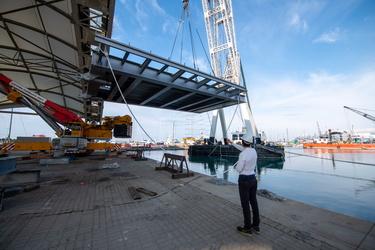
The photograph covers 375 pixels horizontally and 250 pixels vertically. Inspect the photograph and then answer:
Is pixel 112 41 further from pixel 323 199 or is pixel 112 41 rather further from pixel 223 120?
pixel 223 120

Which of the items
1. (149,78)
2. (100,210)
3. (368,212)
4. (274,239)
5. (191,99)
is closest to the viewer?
(274,239)

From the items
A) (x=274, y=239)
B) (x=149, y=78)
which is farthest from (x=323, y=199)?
(x=149, y=78)

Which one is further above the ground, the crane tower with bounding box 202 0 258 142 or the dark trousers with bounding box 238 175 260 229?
the crane tower with bounding box 202 0 258 142

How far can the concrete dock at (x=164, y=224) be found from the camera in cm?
243

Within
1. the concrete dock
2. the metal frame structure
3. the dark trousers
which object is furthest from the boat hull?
the dark trousers

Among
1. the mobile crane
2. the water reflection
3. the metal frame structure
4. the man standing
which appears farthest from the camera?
the water reflection

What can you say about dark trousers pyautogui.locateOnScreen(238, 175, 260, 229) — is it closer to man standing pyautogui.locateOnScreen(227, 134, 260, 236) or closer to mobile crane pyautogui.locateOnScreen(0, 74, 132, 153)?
man standing pyautogui.locateOnScreen(227, 134, 260, 236)

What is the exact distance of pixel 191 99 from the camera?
1611cm

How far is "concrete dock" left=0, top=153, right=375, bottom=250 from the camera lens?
243 cm

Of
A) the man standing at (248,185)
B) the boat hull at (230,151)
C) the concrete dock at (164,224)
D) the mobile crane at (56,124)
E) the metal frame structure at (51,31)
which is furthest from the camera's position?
the boat hull at (230,151)

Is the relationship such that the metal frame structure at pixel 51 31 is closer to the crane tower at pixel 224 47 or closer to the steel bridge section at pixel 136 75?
the steel bridge section at pixel 136 75

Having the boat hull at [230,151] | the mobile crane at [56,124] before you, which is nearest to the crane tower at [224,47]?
the boat hull at [230,151]

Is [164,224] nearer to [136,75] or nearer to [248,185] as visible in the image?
[248,185]

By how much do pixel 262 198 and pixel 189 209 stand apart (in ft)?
7.54
